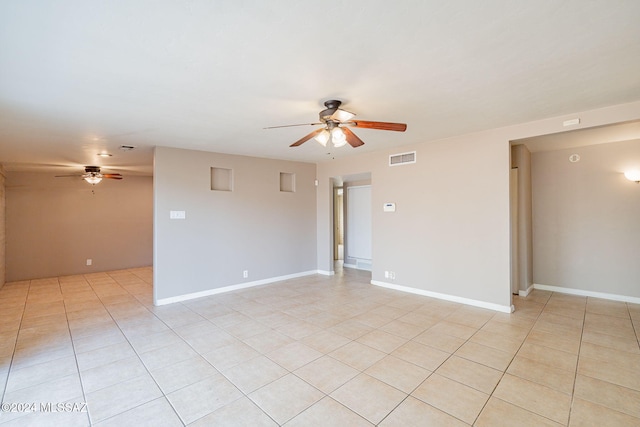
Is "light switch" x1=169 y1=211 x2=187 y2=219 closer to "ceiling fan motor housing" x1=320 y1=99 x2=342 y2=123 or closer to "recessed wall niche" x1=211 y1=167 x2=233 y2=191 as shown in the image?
"recessed wall niche" x1=211 y1=167 x2=233 y2=191

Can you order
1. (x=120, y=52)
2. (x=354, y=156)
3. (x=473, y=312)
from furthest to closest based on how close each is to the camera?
1. (x=354, y=156)
2. (x=473, y=312)
3. (x=120, y=52)

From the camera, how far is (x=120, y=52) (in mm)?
1999

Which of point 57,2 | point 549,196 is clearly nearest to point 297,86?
point 57,2

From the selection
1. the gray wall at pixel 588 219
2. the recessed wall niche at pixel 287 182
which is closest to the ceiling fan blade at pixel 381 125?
the recessed wall niche at pixel 287 182

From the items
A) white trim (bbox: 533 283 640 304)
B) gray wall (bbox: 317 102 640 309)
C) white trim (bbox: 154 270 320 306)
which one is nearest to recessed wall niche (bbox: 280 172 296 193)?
gray wall (bbox: 317 102 640 309)

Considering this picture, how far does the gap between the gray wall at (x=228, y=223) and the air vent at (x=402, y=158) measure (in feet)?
6.60

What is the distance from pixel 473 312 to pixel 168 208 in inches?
199

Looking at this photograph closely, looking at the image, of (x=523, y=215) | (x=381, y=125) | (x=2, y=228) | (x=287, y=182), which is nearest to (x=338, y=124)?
(x=381, y=125)

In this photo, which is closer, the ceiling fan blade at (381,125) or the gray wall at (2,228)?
the ceiling fan blade at (381,125)

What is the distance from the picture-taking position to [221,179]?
5473 millimetres

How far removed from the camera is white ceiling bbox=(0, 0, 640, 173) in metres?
1.64

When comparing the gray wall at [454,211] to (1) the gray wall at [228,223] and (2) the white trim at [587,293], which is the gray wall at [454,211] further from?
(1) the gray wall at [228,223]

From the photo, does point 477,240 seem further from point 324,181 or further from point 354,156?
point 324,181

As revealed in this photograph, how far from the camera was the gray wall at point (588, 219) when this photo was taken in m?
4.49
